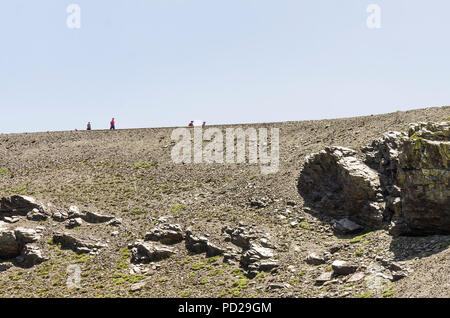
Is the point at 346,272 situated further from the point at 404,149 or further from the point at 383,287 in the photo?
the point at 404,149

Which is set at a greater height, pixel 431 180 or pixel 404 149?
pixel 404 149

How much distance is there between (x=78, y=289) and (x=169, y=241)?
7.84m

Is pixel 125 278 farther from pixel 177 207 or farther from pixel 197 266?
pixel 177 207

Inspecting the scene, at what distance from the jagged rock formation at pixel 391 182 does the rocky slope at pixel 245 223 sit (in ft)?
0.31

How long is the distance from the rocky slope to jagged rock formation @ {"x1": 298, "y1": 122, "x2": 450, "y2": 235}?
93 millimetres

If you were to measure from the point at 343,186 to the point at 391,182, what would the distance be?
3.90 metres

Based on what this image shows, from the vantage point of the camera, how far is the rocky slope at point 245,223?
22592mm

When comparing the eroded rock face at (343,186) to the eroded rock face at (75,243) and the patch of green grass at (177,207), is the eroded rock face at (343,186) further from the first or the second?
the eroded rock face at (75,243)


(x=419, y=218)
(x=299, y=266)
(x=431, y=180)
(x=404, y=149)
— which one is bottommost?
(x=299, y=266)

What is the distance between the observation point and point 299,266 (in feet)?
81.2

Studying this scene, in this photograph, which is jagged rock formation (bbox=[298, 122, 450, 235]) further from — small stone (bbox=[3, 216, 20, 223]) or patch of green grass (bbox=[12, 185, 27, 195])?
patch of green grass (bbox=[12, 185, 27, 195])

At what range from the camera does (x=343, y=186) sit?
30.8 m

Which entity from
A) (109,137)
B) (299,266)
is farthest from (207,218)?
(109,137)
